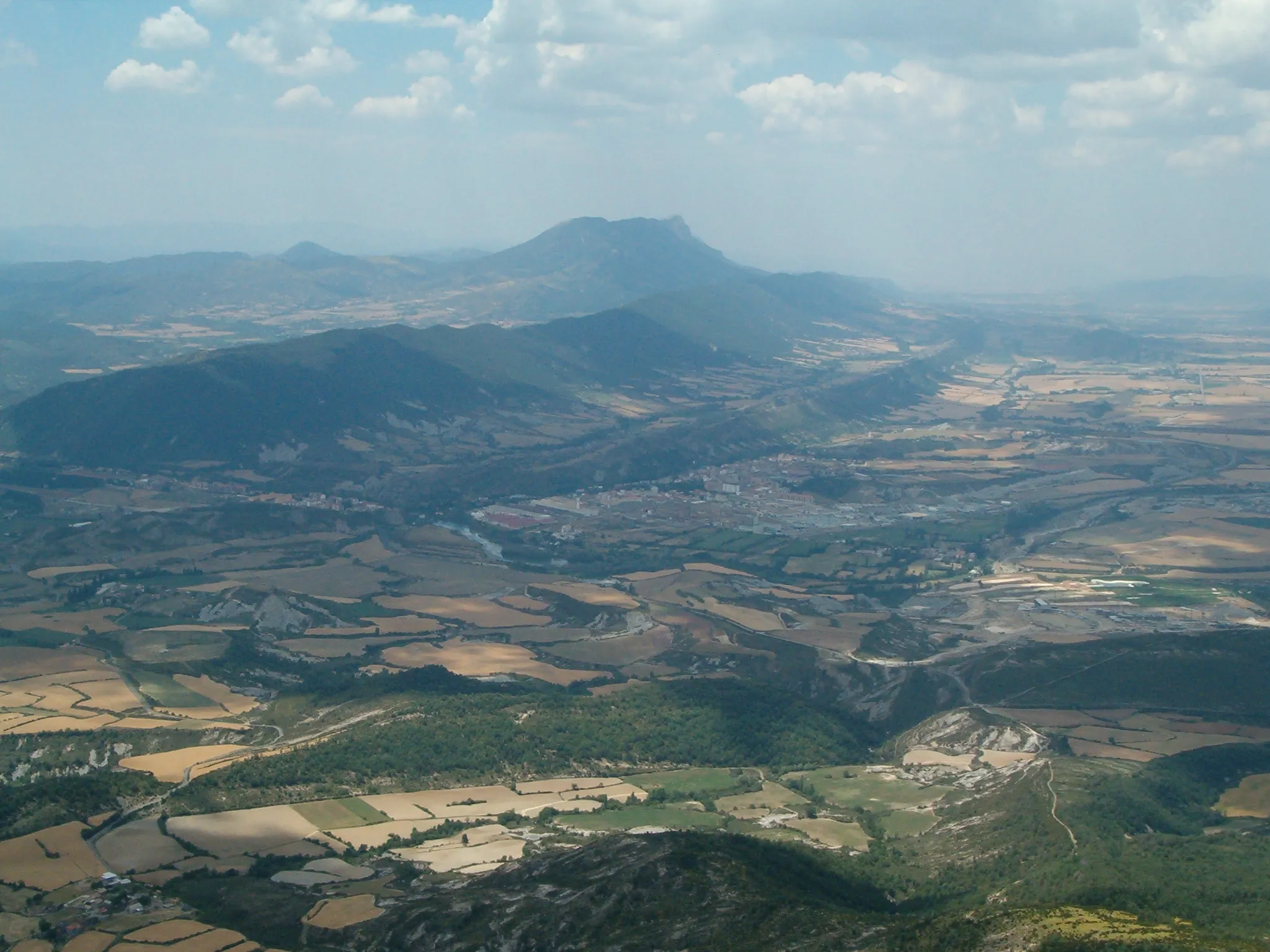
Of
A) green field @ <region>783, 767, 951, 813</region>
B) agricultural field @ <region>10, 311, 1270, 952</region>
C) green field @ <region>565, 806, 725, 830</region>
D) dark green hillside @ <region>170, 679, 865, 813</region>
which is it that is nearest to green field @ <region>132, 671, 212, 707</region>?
agricultural field @ <region>10, 311, 1270, 952</region>

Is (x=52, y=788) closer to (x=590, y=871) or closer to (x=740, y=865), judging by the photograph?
(x=590, y=871)

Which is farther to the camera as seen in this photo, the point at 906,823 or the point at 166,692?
the point at 166,692

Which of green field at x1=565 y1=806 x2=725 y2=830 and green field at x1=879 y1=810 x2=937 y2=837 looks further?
green field at x1=879 y1=810 x2=937 y2=837

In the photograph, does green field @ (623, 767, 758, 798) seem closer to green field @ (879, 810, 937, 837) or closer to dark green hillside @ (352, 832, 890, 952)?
green field @ (879, 810, 937, 837)

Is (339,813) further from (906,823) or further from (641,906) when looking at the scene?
(906,823)

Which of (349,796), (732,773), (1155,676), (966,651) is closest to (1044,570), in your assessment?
(966,651)

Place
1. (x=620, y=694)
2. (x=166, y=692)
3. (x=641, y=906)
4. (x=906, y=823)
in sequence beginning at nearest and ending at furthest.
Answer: (x=641, y=906), (x=906, y=823), (x=620, y=694), (x=166, y=692)

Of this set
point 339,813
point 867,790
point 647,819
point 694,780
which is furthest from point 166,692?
point 867,790
